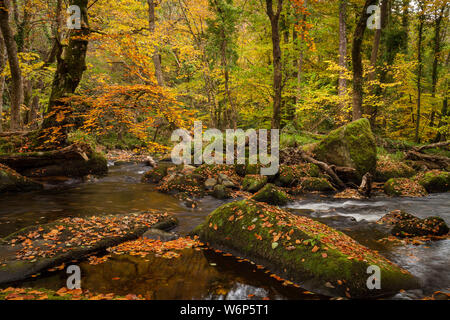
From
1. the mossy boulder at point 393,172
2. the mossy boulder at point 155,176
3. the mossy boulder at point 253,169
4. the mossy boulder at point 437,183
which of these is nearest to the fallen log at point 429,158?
the mossy boulder at point 393,172

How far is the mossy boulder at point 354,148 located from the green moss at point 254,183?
327cm

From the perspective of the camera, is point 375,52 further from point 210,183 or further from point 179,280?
point 179,280

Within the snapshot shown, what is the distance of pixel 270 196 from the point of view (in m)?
7.84

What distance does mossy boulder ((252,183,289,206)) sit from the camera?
7676 millimetres

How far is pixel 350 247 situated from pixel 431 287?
114 centimetres

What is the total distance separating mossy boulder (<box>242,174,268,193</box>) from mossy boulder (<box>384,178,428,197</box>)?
4.57m

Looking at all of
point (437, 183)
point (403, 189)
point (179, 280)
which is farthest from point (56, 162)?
point (437, 183)

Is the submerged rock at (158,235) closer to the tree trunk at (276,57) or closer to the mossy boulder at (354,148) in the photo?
the tree trunk at (276,57)

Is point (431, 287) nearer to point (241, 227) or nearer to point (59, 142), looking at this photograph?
point (241, 227)

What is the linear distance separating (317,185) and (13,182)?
10743 millimetres

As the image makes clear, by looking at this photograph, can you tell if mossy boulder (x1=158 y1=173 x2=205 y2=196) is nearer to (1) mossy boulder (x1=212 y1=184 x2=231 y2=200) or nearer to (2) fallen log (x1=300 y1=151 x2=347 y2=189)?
(1) mossy boulder (x1=212 y1=184 x2=231 y2=200)

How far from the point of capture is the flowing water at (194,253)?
333cm
